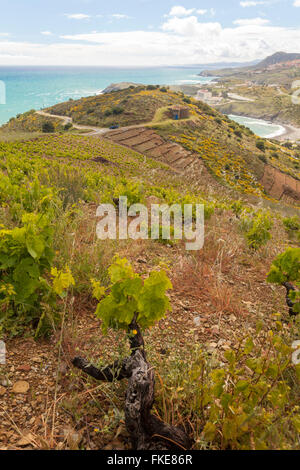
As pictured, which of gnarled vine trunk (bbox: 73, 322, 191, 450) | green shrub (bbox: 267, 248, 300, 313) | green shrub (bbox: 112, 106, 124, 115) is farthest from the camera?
green shrub (bbox: 112, 106, 124, 115)

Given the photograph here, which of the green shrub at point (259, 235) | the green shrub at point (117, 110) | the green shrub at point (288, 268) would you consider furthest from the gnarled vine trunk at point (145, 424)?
the green shrub at point (117, 110)

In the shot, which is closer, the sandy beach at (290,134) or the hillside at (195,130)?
the hillside at (195,130)

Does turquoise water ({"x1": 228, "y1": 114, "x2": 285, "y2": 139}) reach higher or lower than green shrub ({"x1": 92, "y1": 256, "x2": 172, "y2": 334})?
higher

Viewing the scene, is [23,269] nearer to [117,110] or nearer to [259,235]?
[259,235]

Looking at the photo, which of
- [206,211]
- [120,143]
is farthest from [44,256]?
[120,143]

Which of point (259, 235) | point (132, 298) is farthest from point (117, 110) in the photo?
point (132, 298)

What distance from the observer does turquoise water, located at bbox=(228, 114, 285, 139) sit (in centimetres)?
10749

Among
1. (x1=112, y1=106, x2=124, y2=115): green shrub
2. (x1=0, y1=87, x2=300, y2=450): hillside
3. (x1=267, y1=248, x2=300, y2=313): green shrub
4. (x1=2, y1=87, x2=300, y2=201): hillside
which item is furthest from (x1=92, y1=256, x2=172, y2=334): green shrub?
(x1=112, y1=106, x2=124, y2=115): green shrub

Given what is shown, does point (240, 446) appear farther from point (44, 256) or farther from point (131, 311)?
point (44, 256)

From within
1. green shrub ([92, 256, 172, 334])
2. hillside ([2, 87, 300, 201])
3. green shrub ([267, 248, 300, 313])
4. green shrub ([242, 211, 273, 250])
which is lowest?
green shrub ([242, 211, 273, 250])

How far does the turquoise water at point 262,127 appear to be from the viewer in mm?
107488

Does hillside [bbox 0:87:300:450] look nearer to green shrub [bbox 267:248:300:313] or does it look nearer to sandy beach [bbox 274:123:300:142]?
green shrub [bbox 267:248:300:313]

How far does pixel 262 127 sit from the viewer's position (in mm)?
118438

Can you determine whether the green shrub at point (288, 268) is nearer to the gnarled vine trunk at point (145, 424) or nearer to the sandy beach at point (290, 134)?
the gnarled vine trunk at point (145, 424)
